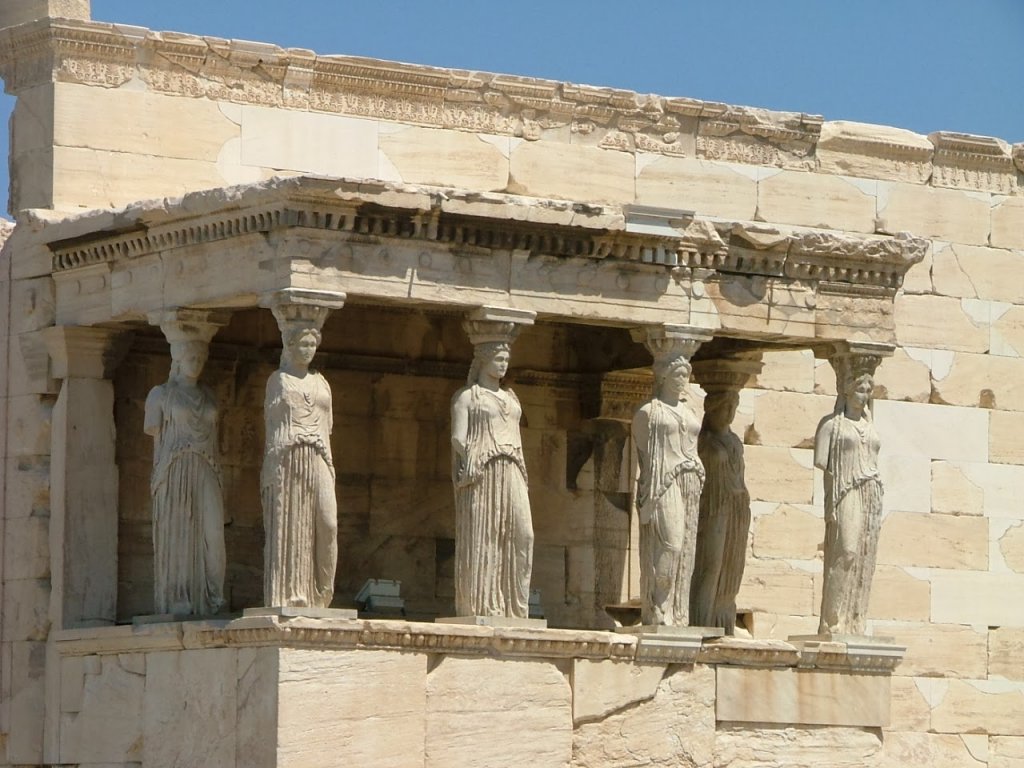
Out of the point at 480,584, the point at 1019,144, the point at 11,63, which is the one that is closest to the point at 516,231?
the point at 480,584

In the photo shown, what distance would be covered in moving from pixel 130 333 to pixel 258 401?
2.88 feet

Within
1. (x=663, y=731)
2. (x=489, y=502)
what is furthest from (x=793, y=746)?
(x=489, y=502)

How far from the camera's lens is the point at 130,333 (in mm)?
17688

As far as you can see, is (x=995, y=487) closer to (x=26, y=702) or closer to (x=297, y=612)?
(x=297, y=612)

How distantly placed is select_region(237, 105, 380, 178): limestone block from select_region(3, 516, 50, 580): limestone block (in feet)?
7.67

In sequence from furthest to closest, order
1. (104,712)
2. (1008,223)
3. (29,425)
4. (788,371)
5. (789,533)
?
(1008,223), (788,371), (789,533), (29,425), (104,712)

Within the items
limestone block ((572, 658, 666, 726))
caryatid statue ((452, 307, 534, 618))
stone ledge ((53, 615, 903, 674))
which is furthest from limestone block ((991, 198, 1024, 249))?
caryatid statue ((452, 307, 534, 618))

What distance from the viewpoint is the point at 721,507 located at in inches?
719

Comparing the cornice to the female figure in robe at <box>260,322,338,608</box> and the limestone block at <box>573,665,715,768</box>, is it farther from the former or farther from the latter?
the limestone block at <box>573,665,715,768</box>

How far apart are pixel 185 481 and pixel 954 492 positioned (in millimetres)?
5626

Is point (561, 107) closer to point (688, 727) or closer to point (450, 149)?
point (450, 149)

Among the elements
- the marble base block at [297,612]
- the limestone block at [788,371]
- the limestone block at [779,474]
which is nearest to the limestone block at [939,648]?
the limestone block at [779,474]

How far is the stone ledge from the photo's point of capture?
1598 centimetres

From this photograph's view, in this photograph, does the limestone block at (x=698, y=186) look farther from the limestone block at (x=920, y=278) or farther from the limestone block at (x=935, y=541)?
the limestone block at (x=935, y=541)
